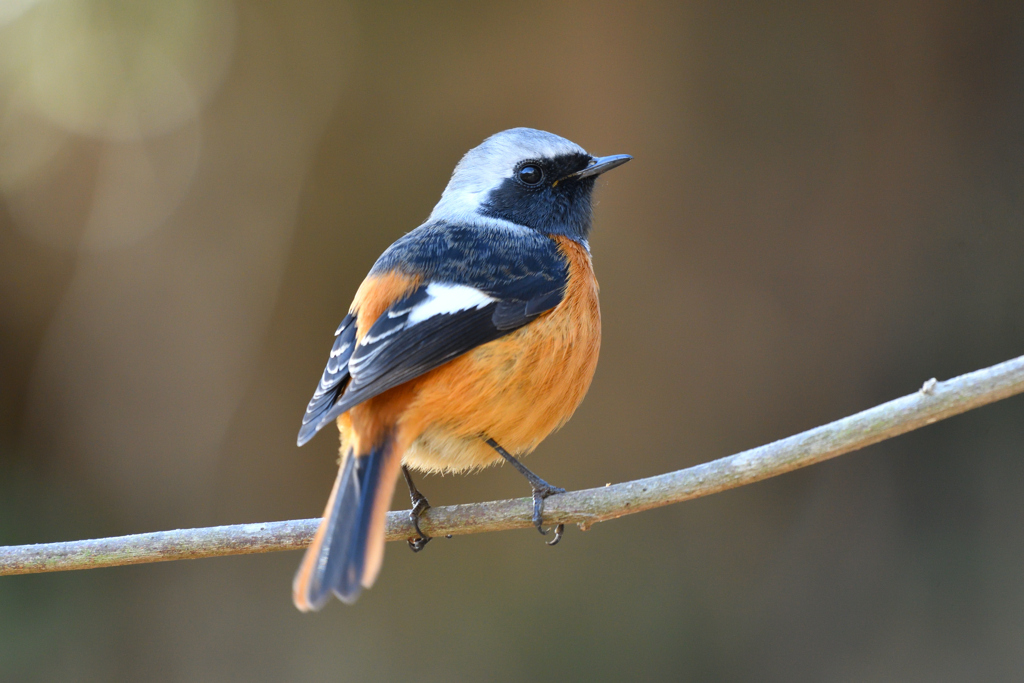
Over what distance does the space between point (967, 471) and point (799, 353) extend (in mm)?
1281

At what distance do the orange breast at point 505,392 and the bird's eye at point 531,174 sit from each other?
569 millimetres

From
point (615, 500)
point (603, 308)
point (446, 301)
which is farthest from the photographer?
point (603, 308)

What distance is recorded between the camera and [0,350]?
530 centimetres

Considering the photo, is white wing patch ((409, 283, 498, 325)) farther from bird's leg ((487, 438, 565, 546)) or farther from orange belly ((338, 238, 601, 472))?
bird's leg ((487, 438, 565, 546))

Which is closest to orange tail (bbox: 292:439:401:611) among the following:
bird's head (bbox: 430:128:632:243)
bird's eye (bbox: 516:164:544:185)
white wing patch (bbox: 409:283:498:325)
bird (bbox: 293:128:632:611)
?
bird (bbox: 293:128:632:611)

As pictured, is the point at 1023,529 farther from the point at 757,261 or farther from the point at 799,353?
the point at 757,261

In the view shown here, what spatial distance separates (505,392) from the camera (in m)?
2.74

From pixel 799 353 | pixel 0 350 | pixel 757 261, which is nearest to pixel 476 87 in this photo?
pixel 757 261

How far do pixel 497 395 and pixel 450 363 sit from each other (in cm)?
19

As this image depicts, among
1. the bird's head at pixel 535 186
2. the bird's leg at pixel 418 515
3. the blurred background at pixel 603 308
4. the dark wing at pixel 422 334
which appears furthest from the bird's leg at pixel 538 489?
the blurred background at pixel 603 308

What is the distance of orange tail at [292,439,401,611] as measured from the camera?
2.08 m

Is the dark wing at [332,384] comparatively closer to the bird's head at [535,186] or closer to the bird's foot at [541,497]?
the bird's foot at [541,497]

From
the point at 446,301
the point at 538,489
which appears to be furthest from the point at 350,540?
the point at 446,301

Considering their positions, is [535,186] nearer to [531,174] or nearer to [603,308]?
[531,174]
